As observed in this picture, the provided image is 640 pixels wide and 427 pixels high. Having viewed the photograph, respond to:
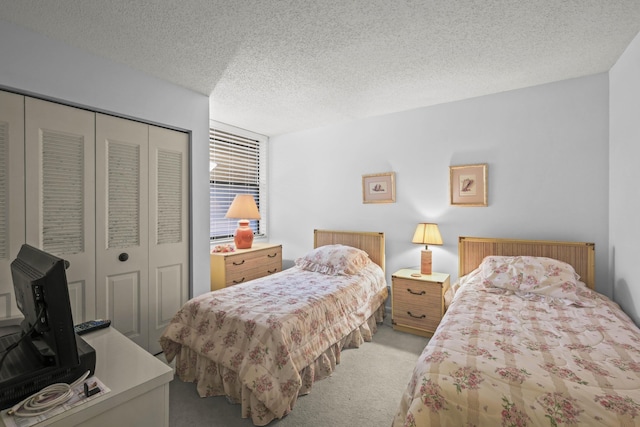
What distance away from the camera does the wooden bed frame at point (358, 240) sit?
3680mm

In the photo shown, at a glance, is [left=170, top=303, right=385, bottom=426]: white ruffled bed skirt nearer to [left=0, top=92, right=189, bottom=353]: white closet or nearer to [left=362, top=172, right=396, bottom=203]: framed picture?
[left=0, top=92, right=189, bottom=353]: white closet

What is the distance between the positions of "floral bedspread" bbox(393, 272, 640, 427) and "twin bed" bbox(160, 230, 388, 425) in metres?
0.82

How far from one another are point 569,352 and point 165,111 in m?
3.36

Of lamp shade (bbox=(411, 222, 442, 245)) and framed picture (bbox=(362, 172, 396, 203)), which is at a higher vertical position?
framed picture (bbox=(362, 172, 396, 203))

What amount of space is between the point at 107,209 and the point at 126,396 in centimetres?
178

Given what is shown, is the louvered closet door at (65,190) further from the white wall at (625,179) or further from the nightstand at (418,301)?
the white wall at (625,179)

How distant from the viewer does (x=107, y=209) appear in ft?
7.72

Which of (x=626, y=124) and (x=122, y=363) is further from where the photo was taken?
(x=626, y=124)

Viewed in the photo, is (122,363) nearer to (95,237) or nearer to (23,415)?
(23,415)

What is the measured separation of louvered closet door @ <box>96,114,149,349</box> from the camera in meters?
2.32

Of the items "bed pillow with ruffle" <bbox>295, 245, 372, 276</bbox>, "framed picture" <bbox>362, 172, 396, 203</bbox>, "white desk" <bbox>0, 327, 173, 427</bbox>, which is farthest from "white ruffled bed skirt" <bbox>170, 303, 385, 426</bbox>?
"framed picture" <bbox>362, 172, 396, 203</bbox>

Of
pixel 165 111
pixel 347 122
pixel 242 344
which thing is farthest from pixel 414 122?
pixel 242 344

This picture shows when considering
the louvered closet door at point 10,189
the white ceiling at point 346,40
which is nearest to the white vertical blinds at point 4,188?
the louvered closet door at point 10,189

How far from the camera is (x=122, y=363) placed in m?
1.25
